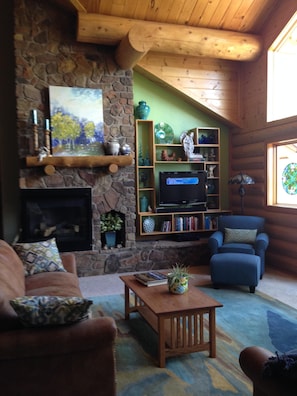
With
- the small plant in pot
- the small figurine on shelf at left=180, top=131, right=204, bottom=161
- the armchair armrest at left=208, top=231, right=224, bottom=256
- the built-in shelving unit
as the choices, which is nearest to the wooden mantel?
the built-in shelving unit

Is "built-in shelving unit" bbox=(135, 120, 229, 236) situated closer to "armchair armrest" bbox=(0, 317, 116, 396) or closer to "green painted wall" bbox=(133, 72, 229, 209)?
"green painted wall" bbox=(133, 72, 229, 209)

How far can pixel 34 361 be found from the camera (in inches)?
68.4

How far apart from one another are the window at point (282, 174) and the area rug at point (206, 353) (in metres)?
1.86

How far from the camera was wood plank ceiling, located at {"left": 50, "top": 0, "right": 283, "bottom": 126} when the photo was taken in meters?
4.59

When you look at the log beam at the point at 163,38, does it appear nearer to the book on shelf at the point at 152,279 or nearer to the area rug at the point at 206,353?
the book on shelf at the point at 152,279

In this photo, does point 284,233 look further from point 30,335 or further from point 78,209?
point 30,335

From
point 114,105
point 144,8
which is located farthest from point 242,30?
point 114,105

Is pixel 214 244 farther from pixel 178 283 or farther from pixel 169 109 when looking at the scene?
pixel 169 109

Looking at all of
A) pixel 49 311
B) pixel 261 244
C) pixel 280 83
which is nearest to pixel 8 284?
pixel 49 311

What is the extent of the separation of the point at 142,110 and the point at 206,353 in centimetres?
386

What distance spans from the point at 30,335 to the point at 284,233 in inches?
164

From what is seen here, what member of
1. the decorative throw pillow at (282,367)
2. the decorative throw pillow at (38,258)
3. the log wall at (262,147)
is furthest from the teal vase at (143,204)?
the decorative throw pillow at (282,367)

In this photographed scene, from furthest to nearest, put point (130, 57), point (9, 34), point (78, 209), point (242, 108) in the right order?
point (242, 108), point (9, 34), point (78, 209), point (130, 57)

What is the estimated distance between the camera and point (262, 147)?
17.7ft
